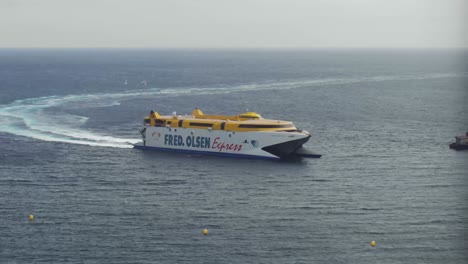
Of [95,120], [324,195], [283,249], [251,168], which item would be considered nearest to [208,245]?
[283,249]

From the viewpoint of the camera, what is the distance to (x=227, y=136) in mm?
127312

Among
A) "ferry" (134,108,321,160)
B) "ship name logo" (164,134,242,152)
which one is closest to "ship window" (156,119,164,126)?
"ferry" (134,108,321,160)

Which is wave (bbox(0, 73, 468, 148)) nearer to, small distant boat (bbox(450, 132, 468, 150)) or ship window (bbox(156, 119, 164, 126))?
ship window (bbox(156, 119, 164, 126))

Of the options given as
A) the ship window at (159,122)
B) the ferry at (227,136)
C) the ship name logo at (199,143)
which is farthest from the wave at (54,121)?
the ship name logo at (199,143)

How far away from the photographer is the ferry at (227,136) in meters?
124

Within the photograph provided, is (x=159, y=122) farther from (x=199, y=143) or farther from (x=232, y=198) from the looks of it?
(x=232, y=198)

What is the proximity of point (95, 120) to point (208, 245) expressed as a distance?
282 feet

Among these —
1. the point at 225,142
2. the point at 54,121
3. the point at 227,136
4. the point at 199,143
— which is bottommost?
the point at 54,121

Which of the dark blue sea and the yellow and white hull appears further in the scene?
the yellow and white hull

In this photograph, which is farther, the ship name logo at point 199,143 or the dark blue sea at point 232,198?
the ship name logo at point 199,143

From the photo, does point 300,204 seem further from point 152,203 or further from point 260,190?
point 152,203

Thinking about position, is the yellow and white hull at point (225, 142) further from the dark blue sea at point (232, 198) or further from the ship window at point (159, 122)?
the dark blue sea at point (232, 198)

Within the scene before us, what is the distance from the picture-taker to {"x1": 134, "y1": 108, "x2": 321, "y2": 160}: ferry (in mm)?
124000

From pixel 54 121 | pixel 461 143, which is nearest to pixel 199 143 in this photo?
pixel 54 121
